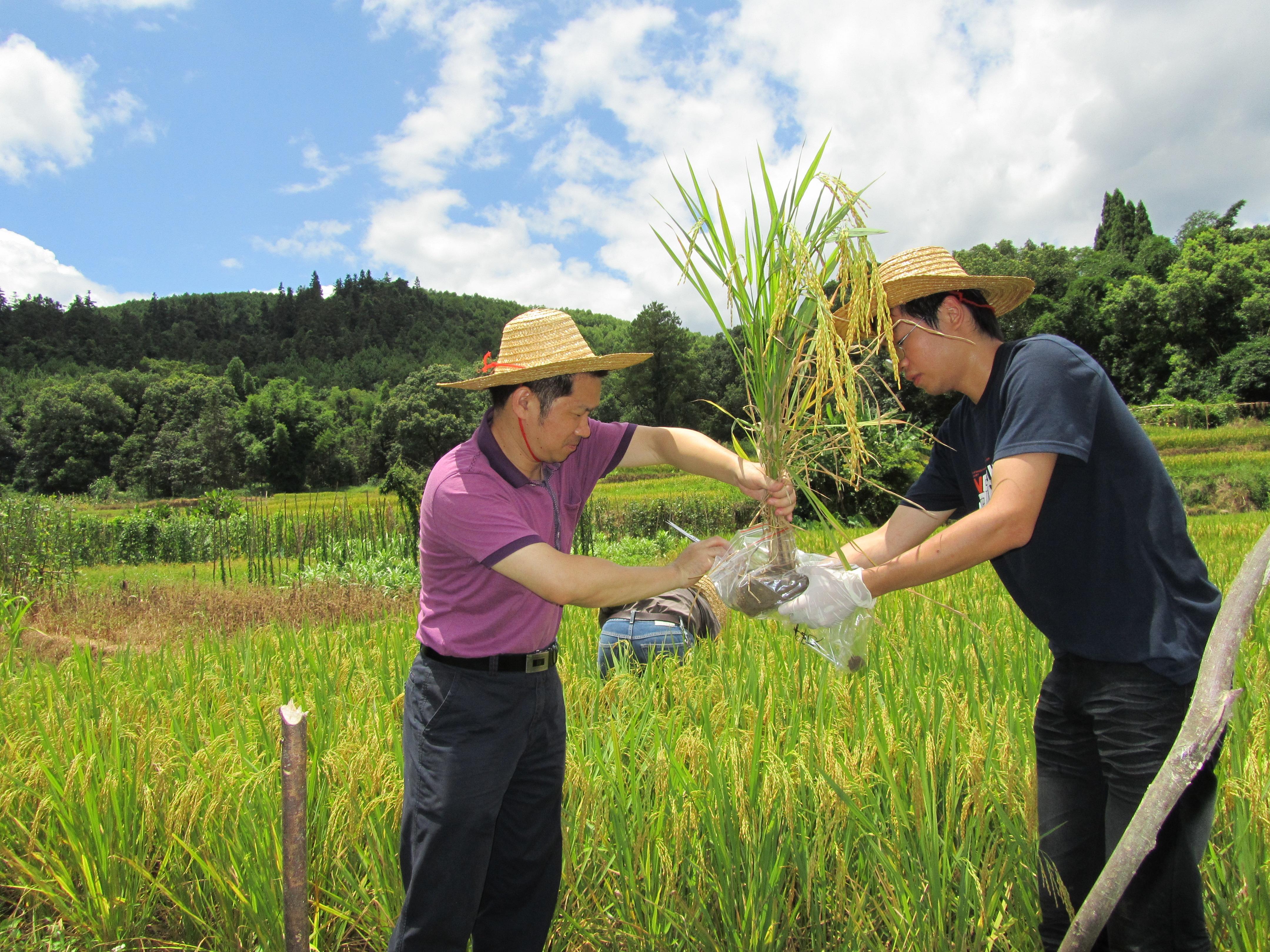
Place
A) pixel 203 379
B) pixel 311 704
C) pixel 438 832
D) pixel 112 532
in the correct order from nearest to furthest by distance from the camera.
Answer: pixel 438 832, pixel 311 704, pixel 112 532, pixel 203 379

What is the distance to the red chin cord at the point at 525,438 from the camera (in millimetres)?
1948

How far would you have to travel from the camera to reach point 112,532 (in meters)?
18.9

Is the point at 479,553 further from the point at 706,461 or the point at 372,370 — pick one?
the point at 372,370

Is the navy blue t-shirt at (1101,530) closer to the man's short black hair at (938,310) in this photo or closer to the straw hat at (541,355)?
the man's short black hair at (938,310)

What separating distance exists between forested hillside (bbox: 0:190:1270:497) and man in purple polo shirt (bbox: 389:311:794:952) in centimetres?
72

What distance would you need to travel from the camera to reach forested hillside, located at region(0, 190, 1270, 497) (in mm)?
43562

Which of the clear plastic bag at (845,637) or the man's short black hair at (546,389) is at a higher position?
the man's short black hair at (546,389)

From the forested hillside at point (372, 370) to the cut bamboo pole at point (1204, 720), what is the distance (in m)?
1.71

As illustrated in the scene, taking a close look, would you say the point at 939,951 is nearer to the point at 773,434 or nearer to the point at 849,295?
the point at 773,434

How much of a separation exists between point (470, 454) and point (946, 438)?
1.34m

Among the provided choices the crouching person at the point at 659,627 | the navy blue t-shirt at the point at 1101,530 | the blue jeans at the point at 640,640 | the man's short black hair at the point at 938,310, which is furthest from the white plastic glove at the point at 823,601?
the blue jeans at the point at 640,640

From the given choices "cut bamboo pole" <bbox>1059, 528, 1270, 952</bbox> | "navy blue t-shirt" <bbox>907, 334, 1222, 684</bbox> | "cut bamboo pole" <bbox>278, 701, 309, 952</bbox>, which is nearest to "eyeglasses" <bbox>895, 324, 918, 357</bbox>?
"navy blue t-shirt" <bbox>907, 334, 1222, 684</bbox>

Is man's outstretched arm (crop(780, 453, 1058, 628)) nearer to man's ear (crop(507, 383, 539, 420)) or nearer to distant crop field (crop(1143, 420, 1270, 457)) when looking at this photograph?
man's ear (crop(507, 383, 539, 420))

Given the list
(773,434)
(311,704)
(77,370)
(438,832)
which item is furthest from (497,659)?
(77,370)
